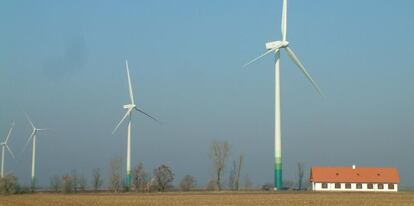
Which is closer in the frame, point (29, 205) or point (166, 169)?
point (29, 205)

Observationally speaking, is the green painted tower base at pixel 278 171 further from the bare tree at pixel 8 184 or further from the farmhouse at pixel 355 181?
A: the bare tree at pixel 8 184

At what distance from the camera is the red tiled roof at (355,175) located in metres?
113

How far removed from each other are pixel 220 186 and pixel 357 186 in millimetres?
22769

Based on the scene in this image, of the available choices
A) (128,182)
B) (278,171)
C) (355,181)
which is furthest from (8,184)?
(355,181)

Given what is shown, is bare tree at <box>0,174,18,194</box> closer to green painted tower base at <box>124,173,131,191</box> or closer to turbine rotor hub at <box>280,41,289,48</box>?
green painted tower base at <box>124,173,131,191</box>

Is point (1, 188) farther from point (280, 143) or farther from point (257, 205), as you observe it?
point (257, 205)

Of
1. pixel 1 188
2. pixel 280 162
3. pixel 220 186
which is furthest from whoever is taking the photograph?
pixel 220 186

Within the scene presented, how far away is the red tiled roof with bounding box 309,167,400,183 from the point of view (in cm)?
11344

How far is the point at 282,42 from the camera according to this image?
3282 inches

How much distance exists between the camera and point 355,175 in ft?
377

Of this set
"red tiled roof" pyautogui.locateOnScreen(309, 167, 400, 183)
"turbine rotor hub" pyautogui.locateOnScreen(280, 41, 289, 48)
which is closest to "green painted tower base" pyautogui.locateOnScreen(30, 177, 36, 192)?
"red tiled roof" pyautogui.locateOnScreen(309, 167, 400, 183)

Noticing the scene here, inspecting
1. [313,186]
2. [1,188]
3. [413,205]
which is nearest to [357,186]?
[313,186]

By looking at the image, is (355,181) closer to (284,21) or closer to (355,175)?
(355,175)

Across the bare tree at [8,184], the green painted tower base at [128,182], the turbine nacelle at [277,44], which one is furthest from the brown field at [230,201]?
the bare tree at [8,184]
